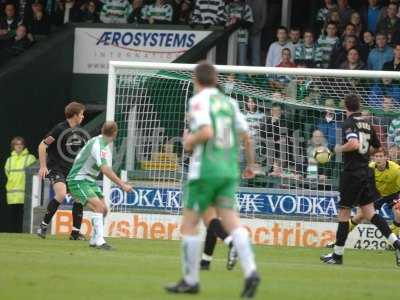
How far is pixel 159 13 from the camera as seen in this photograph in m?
23.3

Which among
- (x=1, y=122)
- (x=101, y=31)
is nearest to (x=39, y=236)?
(x=1, y=122)

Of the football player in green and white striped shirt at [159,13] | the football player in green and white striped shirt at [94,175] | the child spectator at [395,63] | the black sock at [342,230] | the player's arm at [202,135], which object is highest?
the football player in green and white striped shirt at [159,13]

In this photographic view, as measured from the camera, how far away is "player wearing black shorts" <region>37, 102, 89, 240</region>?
1620cm

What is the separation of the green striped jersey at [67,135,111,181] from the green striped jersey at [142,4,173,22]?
8806 millimetres

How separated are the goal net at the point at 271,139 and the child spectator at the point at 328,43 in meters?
2.53

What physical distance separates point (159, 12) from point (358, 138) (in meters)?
10.6

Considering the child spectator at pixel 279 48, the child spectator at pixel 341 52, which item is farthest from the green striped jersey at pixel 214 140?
the child spectator at pixel 279 48

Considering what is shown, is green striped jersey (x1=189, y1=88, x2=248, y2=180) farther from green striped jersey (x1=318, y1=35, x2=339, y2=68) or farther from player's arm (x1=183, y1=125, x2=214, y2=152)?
green striped jersey (x1=318, y1=35, x2=339, y2=68)

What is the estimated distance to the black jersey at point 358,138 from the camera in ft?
43.6

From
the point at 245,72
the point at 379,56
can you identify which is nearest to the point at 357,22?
the point at 379,56

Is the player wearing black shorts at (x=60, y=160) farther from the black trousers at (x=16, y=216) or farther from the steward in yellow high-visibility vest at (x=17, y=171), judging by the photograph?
the black trousers at (x=16, y=216)

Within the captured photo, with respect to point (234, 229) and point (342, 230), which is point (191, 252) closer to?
point (234, 229)

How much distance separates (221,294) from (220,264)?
3134mm

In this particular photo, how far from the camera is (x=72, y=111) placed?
1584 cm
